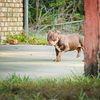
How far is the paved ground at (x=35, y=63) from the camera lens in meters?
8.62

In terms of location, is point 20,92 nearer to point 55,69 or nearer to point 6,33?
point 55,69

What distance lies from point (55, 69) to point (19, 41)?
4910mm

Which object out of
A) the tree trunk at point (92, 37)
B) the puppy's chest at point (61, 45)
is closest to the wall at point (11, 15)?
the puppy's chest at point (61, 45)

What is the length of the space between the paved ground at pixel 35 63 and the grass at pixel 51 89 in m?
1.18

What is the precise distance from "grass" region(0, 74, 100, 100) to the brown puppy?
118 inches

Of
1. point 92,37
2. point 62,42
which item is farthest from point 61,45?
point 92,37

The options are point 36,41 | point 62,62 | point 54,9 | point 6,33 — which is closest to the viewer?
point 62,62

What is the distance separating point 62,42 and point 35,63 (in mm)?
679

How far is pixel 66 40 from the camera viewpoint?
34.4 ft

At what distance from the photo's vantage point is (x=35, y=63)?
10.1 meters

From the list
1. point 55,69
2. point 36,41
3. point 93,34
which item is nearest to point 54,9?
point 36,41

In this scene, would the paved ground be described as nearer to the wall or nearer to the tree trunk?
the tree trunk

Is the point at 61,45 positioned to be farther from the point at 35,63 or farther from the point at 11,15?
the point at 11,15

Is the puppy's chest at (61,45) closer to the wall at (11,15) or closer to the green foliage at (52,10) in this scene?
the wall at (11,15)
